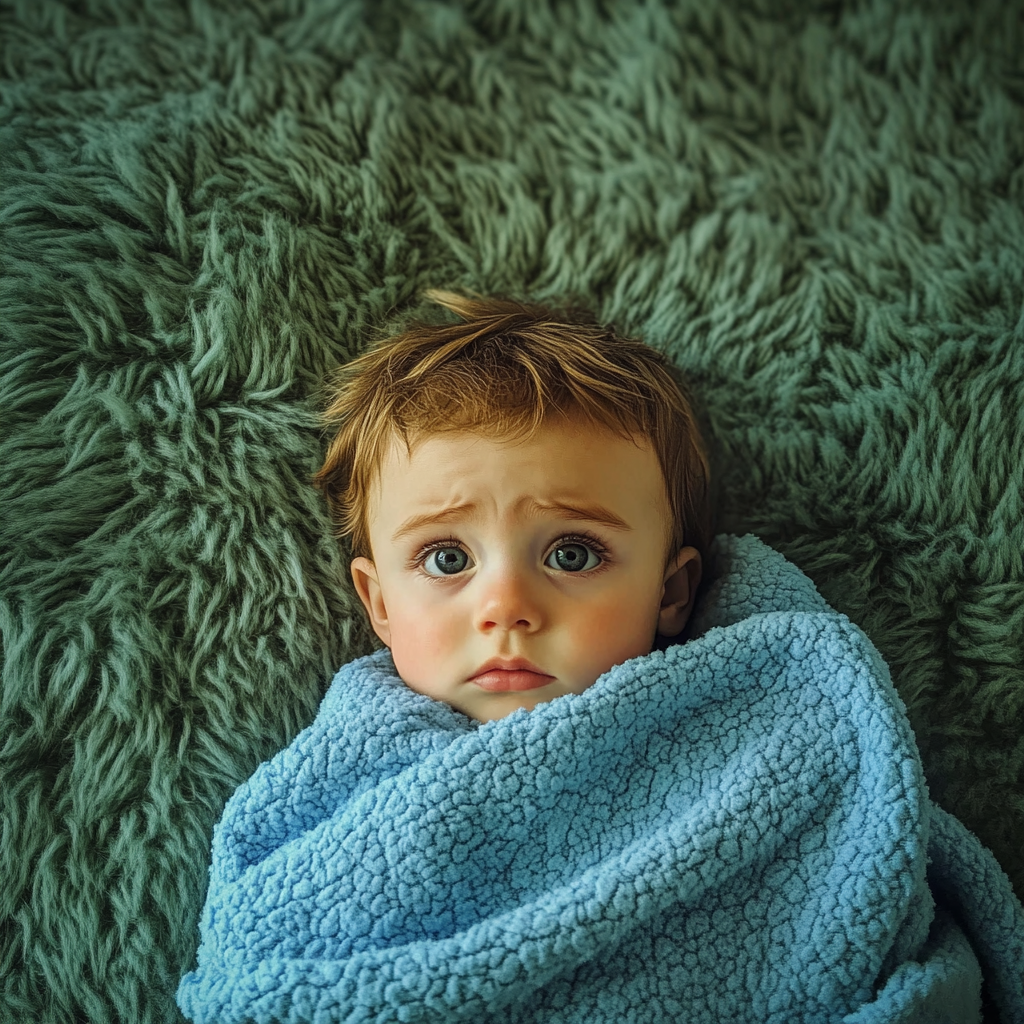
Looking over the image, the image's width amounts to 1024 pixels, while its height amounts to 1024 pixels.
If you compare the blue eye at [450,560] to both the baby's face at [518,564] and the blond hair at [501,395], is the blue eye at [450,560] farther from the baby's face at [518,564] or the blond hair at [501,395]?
the blond hair at [501,395]

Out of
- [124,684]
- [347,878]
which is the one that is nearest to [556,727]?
[347,878]

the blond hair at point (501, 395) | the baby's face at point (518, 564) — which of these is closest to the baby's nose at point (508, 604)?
the baby's face at point (518, 564)

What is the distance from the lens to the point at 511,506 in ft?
2.73

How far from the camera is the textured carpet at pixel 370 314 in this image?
850 millimetres

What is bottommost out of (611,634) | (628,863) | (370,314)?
(628,863)

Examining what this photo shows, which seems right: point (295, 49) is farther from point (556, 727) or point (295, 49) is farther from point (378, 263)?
point (556, 727)

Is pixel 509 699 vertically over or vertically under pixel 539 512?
under

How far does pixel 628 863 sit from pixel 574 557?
27cm

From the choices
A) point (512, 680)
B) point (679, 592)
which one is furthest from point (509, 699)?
point (679, 592)

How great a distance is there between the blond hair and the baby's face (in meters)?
0.03

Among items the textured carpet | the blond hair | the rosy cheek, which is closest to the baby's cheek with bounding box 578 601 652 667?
the rosy cheek

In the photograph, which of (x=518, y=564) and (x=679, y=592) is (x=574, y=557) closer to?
(x=518, y=564)

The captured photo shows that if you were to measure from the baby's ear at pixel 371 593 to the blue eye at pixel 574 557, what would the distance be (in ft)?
0.64

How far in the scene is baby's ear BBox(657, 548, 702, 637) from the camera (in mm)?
957
